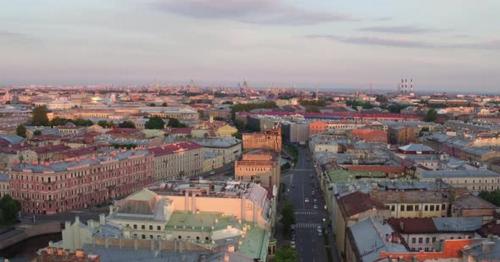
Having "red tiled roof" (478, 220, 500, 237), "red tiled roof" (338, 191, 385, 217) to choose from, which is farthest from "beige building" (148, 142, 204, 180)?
"red tiled roof" (478, 220, 500, 237)

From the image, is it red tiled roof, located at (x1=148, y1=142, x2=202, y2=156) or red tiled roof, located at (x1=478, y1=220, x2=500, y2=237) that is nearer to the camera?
red tiled roof, located at (x1=478, y1=220, x2=500, y2=237)

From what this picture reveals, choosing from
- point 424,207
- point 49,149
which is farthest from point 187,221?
point 49,149

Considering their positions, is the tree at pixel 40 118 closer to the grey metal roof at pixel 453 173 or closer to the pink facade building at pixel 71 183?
the pink facade building at pixel 71 183

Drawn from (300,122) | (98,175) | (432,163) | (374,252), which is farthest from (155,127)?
(374,252)

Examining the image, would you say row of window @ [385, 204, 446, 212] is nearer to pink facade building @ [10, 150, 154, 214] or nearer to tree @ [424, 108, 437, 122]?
pink facade building @ [10, 150, 154, 214]

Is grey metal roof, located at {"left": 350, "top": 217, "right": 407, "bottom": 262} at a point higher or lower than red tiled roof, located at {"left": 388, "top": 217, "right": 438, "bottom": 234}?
higher

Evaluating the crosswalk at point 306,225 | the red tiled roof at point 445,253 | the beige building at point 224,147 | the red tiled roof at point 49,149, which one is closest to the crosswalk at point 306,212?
the crosswalk at point 306,225
